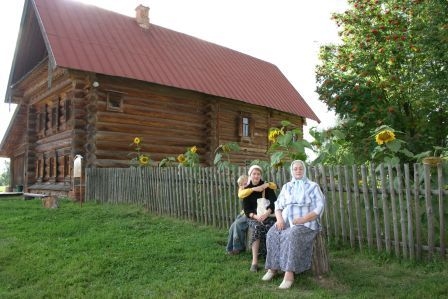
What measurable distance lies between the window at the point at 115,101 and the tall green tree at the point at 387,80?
7296 millimetres

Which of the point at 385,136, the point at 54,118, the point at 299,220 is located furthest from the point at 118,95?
the point at 299,220

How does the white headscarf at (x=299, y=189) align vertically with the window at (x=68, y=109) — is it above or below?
below

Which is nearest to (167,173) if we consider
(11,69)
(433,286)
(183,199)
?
(183,199)

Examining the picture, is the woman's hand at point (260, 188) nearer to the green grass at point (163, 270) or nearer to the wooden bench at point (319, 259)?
the green grass at point (163, 270)

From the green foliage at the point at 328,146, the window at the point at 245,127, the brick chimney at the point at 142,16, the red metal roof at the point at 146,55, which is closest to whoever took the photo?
the green foliage at the point at 328,146

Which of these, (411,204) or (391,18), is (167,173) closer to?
(411,204)

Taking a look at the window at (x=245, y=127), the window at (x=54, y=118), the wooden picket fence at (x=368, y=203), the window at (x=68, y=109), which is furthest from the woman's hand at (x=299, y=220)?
the window at (x=245, y=127)

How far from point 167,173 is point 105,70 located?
531 centimetres

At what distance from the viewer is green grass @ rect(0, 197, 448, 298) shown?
188 inches

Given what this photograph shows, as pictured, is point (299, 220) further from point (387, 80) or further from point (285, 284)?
point (387, 80)

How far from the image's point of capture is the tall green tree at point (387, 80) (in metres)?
14.4

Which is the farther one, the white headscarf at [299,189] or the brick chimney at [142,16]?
the brick chimney at [142,16]

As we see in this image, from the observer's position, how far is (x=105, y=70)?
13.8 metres

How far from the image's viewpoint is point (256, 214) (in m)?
6.13
